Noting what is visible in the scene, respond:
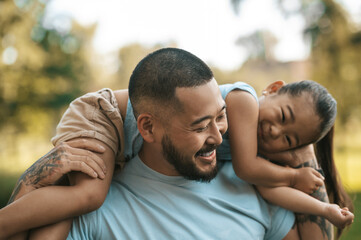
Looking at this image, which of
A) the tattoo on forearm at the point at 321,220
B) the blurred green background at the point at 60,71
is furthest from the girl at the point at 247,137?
the blurred green background at the point at 60,71

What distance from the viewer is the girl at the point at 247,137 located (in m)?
2.19

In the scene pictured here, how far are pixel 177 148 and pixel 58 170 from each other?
0.68 m

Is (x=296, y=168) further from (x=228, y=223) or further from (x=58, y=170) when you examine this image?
(x=58, y=170)

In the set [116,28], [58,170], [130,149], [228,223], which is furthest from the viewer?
[116,28]

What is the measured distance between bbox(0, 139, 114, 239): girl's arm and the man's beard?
33 cm

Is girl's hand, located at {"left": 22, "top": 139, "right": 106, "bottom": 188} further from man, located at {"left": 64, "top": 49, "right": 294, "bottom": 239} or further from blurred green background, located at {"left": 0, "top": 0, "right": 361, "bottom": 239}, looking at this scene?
blurred green background, located at {"left": 0, "top": 0, "right": 361, "bottom": 239}

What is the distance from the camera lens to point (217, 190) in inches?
99.7

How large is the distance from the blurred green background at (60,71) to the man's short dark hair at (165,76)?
27.5 ft

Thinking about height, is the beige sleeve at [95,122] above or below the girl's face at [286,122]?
above

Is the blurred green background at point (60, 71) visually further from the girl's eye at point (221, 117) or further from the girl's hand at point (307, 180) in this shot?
the girl's eye at point (221, 117)

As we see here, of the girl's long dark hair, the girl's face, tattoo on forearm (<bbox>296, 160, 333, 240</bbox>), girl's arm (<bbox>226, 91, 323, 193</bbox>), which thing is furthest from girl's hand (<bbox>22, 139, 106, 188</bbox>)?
the girl's long dark hair

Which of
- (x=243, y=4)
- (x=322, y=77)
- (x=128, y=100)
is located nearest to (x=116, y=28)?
(x=243, y=4)

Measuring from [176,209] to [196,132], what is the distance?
517 mm

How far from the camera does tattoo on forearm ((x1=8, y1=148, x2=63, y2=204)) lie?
7.14 ft
